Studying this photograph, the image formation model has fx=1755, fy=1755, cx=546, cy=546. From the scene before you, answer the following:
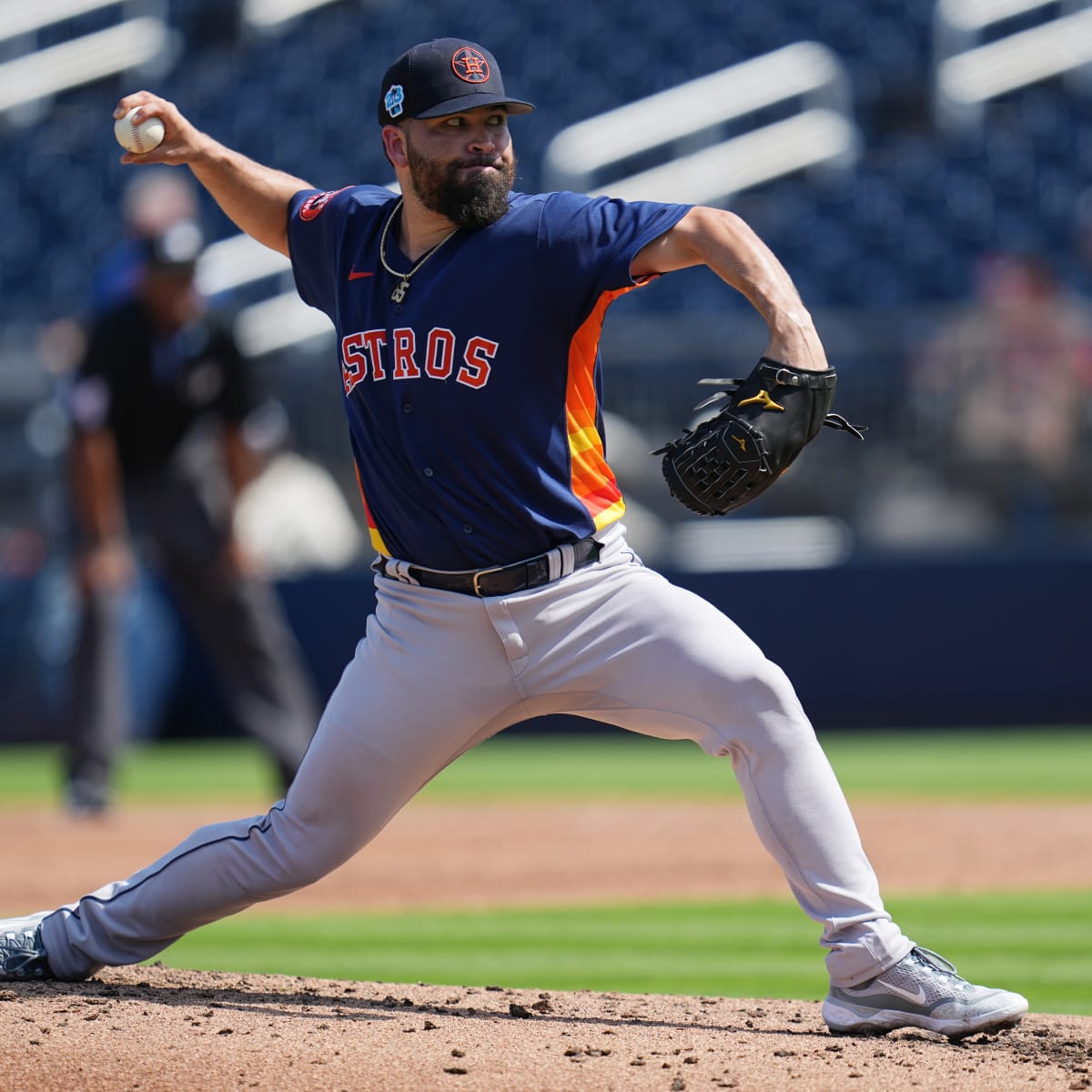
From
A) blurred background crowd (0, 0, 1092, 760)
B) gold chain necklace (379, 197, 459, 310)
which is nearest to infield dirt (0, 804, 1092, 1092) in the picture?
gold chain necklace (379, 197, 459, 310)

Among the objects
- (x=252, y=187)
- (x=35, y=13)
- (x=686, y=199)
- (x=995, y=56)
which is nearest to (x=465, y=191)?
(x=252, y=187)

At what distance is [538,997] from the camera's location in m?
3.74

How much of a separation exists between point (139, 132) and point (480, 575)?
1.26 m

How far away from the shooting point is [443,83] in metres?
3.38

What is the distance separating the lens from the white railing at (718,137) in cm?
1469

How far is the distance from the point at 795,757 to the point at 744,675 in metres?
0.18

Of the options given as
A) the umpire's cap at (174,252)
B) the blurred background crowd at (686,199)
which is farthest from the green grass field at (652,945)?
the blurred background crowd at (686,199)

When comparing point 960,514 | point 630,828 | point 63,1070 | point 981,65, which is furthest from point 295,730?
point 981,65

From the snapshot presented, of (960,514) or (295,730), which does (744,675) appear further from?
(960,514)

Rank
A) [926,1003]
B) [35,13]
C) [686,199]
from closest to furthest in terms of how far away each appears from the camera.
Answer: [926,1003] < [686,199] < [35,13]

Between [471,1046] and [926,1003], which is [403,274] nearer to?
[471,1046]

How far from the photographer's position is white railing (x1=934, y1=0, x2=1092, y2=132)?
15586mm

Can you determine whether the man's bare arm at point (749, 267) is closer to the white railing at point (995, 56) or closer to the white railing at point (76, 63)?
the white railing at point (995, 56)

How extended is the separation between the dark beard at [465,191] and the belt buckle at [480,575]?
0.67 metres
